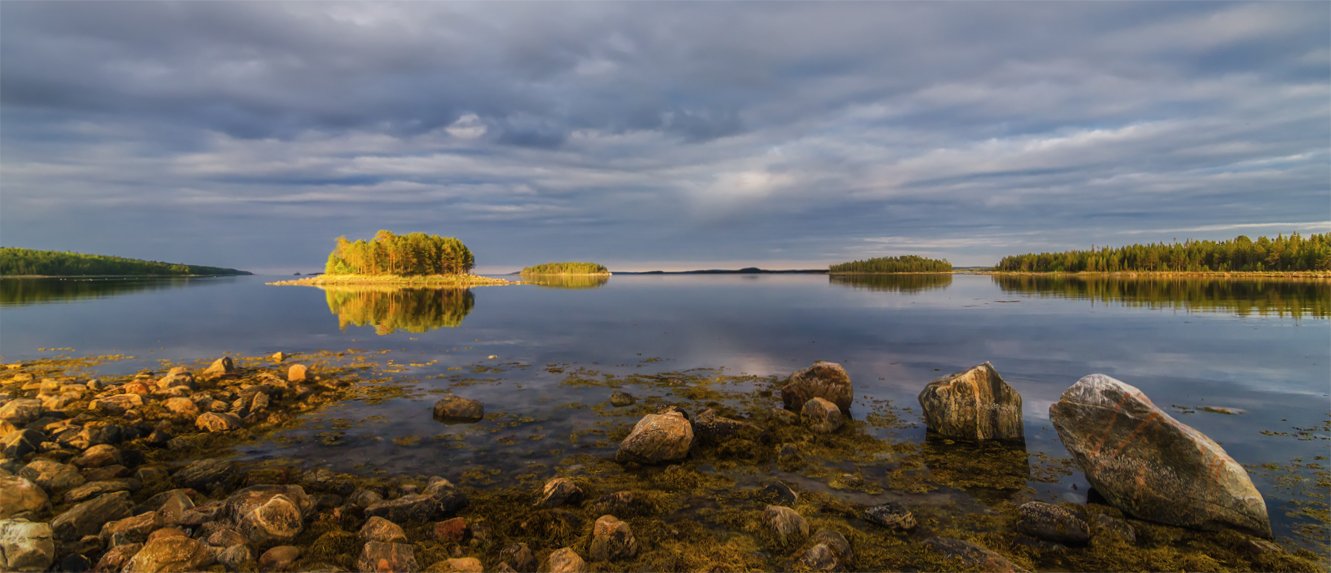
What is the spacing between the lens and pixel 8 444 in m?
14.1

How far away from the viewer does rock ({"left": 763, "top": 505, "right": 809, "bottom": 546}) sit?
34.6 ft

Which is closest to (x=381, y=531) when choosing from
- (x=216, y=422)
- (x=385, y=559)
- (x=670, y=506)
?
(x=385, y=559)

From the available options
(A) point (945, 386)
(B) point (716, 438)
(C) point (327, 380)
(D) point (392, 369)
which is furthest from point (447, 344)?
(A) point (945, 386)

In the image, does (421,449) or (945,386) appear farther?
(945,386)

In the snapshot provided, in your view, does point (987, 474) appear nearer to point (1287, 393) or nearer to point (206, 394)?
point (1287, 393)

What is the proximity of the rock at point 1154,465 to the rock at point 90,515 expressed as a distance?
21.0 m

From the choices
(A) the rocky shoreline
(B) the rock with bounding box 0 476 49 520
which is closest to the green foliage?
(A) the rocky shoreline

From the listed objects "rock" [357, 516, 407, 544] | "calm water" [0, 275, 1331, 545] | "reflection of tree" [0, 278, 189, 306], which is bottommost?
"calm water" [0, 275, 1331, 545]

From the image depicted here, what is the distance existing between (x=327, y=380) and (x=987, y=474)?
26.7 metres

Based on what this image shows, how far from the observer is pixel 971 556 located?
970 cm

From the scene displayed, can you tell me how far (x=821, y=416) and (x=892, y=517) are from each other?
23.2 feet

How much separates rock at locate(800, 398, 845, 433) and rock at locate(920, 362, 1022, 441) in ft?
10.1

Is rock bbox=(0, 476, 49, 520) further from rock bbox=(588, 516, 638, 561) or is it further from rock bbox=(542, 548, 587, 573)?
rock bbox=(588, 516, 638, 561)

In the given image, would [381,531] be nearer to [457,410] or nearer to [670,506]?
[670,506]
